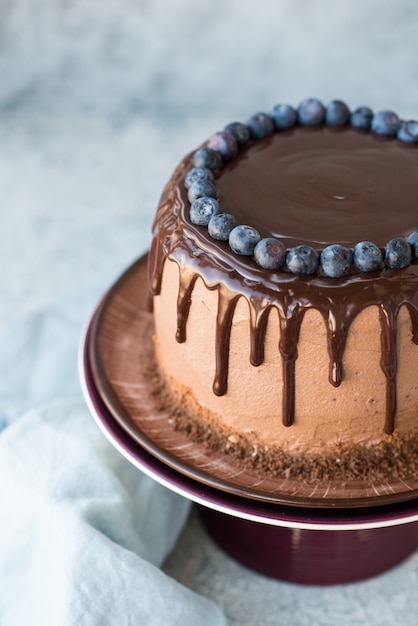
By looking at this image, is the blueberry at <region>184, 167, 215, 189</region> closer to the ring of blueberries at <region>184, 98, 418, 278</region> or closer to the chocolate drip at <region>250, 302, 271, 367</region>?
the ring of blueberries at <region>184, 98, 418, 278</region>

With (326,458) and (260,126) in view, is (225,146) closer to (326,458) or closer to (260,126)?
(260,126)

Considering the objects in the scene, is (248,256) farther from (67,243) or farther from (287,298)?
(67,243)

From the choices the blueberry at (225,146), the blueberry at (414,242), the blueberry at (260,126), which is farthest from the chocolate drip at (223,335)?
the blueberry at (260,126)

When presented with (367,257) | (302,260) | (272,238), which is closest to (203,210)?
(272,238)

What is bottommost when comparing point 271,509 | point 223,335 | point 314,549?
point 314,549

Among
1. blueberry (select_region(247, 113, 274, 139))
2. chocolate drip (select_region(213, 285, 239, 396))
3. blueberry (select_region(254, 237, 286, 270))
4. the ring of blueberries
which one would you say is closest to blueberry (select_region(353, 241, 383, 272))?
the ring of blueberries

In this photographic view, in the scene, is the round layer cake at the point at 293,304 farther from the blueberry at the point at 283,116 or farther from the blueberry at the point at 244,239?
the blueberry at the point at 283,116

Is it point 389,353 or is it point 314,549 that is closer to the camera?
point 389,353
